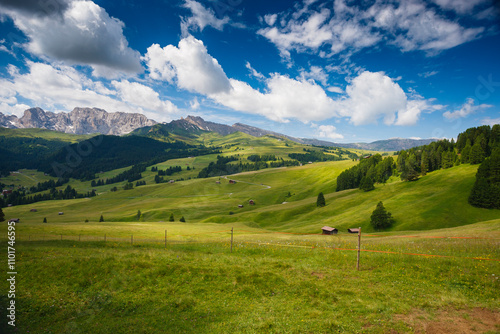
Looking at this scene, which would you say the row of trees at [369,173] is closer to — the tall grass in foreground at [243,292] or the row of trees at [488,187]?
the row of trees at [488,187]

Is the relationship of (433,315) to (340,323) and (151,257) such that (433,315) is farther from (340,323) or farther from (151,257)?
(151,257)

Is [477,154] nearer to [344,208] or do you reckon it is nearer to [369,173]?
[369,173]

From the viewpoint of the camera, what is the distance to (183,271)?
699 inches

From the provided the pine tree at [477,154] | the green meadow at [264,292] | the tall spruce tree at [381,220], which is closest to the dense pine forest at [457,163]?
the pine tree at [477,154]

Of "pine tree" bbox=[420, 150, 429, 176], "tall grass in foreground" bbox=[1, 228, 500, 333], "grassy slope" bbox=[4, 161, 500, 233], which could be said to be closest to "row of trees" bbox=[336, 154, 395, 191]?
"grassy slope" bbox=[4, 161, 500, 233]

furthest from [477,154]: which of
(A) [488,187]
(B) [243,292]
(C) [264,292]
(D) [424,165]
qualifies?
(B) [243,292]

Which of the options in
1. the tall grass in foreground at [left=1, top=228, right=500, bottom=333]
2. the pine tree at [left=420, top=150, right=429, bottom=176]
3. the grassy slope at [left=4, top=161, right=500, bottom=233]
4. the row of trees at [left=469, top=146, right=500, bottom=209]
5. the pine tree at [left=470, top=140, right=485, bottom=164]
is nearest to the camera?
the tall grass in foreground at [left=1, top=228, right=500, bottom=333]

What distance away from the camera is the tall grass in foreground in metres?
11.9

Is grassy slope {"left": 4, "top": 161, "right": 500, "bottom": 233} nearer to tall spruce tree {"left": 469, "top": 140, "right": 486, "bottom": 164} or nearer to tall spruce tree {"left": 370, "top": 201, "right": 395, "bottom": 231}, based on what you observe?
tall spruce tree {"left": 370, "top": 201, "right": 395, "bottom": 231}

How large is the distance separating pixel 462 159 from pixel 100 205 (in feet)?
799

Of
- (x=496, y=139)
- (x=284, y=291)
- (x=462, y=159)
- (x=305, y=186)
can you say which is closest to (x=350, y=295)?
(x=284, y=291)

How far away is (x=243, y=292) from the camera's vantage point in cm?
1528

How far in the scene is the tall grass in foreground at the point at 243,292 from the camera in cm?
1185

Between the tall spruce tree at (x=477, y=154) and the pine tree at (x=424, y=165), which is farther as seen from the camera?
the pine tree at (x=424, y=165)
